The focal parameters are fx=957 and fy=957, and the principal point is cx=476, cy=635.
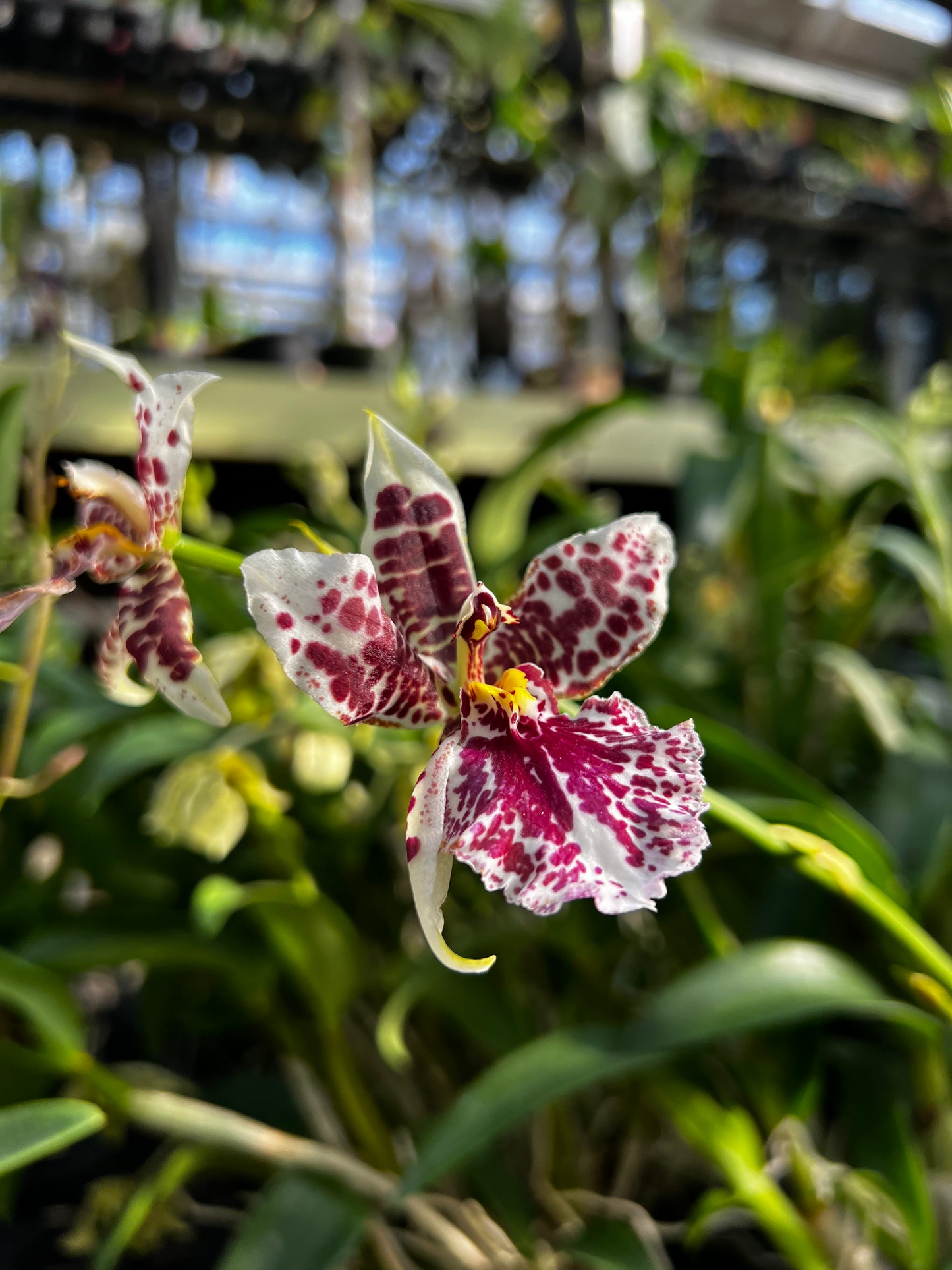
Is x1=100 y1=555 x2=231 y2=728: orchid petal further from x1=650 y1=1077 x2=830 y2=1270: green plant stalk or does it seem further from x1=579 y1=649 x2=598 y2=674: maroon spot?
x1=650 y1=1077 x2=830 y2=1270: green plant stalk

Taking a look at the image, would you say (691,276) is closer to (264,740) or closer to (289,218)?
(289,218)

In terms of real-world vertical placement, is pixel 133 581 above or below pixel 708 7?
below

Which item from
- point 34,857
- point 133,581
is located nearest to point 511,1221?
point 133,581

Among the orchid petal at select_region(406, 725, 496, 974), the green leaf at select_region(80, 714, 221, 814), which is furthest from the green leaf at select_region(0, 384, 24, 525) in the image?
the orchid petal at select_region(406, 725, 496, 974)

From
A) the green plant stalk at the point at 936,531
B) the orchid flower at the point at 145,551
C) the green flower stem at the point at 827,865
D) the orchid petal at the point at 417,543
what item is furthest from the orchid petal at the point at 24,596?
the green plant stalk at the point at 936,531

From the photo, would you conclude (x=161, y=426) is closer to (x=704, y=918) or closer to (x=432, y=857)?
(x=432, y=857)
